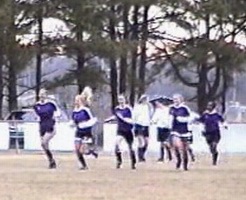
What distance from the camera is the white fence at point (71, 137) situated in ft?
130

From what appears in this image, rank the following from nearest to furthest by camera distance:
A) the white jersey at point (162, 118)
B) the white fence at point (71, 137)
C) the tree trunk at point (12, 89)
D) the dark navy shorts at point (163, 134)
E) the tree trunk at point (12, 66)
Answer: the dark navy shorts at point (163, 134), the white jersey at point (162, 118), the white fence at point (71, 137), the tree trunk at point (12, 66), the tree trunk at point (12, 89)

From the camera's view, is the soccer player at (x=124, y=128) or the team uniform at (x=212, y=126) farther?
the team uniform at (x=212, y=126)

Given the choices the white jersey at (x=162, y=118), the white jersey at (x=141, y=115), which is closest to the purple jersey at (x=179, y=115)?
the white jersey at (x=141, y=115)

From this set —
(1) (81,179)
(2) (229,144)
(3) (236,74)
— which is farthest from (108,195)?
(3) (236,74)

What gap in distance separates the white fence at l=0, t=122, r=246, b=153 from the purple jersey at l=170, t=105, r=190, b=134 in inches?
551

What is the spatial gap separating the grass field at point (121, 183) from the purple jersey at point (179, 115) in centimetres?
100

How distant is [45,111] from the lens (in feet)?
82.6

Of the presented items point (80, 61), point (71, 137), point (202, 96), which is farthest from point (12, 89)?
point (71, 137)

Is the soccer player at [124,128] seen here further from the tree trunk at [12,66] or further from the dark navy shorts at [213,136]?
the tree trunk at [12,66]

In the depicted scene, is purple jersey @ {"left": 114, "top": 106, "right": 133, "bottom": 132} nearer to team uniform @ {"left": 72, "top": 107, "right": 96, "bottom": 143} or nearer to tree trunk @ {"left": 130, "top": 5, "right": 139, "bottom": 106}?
team uniform @ {"left": 72, "top": 107, "right": 96, "bottom": 143}

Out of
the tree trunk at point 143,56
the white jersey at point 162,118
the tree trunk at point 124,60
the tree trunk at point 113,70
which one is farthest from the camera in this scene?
the tree trunk at point 143,56

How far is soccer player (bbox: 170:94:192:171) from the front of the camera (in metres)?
24.8

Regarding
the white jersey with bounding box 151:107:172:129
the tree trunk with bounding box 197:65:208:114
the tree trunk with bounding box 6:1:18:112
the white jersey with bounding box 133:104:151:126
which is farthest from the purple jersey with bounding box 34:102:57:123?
the tree trunk with bounding box 197:65:208:114

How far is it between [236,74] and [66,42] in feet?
29.4
